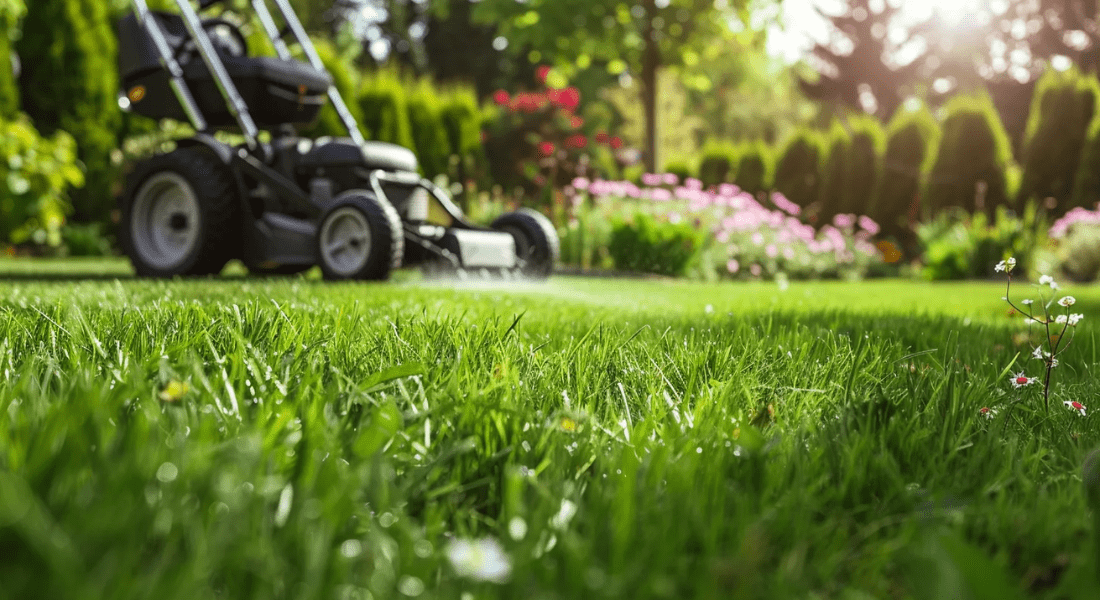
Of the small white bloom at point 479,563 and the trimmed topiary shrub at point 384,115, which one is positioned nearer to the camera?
the small white bloom at point 479,563

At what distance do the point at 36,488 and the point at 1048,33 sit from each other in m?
35.3

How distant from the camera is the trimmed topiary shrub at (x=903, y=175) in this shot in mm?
12516

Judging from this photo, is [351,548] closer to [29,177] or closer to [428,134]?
[29,177]

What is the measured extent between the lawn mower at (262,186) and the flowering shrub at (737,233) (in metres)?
2.86

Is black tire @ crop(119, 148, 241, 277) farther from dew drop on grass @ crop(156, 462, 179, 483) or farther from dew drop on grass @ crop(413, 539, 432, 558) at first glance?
dew drop on grass @ crop(413, 539, 432, 558)

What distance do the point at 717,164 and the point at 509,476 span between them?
1356 cm

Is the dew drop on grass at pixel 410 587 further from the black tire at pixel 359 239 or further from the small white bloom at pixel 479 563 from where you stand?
the black tire at pixel 359 239

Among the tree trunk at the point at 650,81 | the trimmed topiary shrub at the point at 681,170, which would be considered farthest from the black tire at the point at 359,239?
the tree trunk at the point at 650,81

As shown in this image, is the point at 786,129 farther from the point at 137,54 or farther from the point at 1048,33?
the point at 137,54

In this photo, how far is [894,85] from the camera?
3428 cm

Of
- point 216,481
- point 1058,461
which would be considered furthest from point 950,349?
point 216,481

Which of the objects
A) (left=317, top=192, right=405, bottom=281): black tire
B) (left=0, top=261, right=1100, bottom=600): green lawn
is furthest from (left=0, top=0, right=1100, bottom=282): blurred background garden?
(left=0, top=261, right=1100, bottom=600): green lawn

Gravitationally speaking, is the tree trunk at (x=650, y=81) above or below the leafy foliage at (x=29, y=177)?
above

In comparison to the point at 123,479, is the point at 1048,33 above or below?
above
